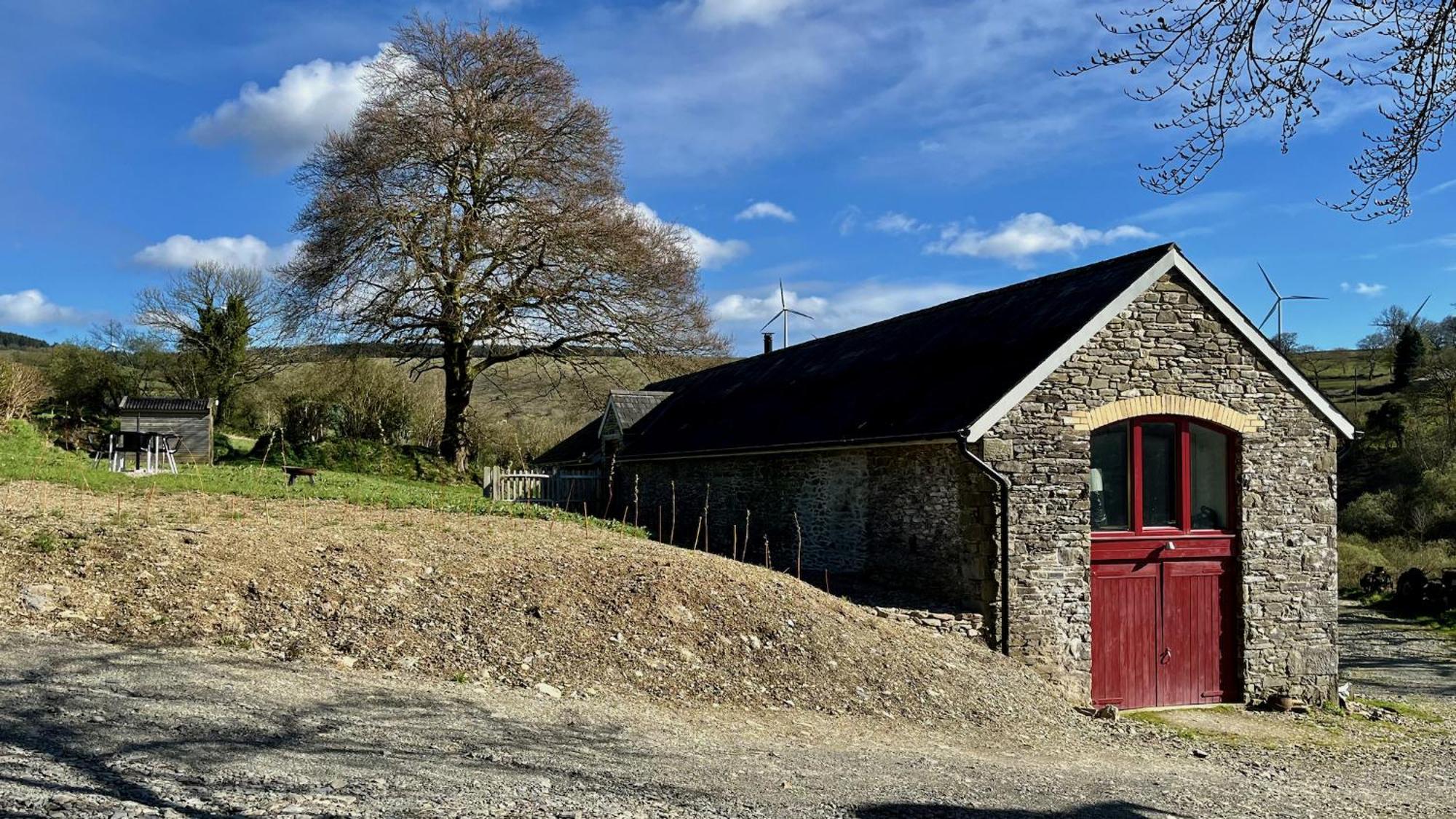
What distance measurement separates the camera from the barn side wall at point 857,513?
1418cm

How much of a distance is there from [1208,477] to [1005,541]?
3.61 meters

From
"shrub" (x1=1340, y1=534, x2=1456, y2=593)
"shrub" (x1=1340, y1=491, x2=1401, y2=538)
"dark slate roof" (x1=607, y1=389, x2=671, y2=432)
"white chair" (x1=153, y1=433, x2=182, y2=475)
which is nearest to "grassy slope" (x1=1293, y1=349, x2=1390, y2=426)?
"shrub" (x1=1340, y1=491, x2=1401, y2=538)

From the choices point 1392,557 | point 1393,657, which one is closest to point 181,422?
point 1393,657

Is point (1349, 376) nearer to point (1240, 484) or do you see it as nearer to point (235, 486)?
point (1240, 484)

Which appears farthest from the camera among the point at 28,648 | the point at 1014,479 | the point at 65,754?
the point at 1014,479

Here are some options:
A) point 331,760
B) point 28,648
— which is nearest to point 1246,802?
point 331,760

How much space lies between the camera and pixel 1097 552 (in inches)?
561

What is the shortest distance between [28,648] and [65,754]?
2.93 m

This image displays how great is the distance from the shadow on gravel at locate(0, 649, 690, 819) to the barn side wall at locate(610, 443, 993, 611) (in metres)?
6.94

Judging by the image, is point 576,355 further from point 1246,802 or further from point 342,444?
point 1246,802

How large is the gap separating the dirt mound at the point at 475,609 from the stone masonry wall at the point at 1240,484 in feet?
3.91

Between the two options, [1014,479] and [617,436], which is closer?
[1014,479]

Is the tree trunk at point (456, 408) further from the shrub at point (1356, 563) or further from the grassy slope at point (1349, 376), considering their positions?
the grassy slope at point (1349, 376)

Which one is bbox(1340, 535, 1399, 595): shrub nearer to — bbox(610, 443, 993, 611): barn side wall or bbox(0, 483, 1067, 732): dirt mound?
bbox(610, 443, 993, 611): barn side wall
